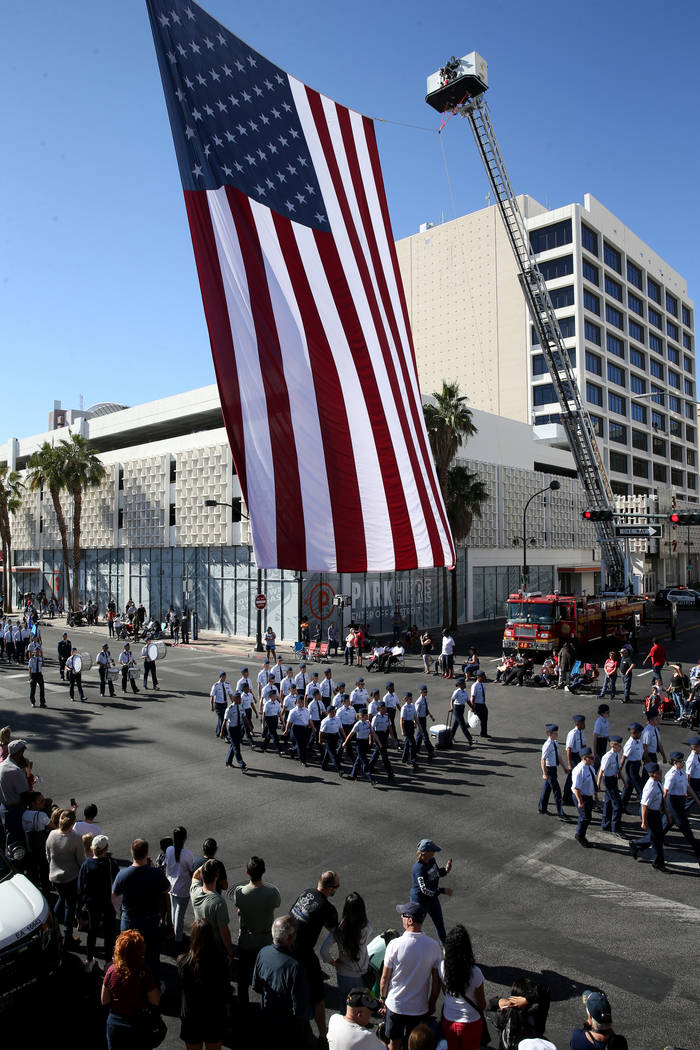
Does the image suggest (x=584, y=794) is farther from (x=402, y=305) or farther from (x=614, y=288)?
(x=614, y=288)

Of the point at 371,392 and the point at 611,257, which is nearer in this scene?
the point at 371,392

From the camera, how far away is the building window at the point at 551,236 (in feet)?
222

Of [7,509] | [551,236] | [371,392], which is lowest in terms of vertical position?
[371,392]

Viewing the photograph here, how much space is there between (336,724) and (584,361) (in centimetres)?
6169

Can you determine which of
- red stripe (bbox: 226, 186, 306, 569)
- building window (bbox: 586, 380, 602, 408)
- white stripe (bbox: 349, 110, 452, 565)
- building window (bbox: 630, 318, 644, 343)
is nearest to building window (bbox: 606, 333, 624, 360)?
building window (bbox: 630, 318, 644, 343)

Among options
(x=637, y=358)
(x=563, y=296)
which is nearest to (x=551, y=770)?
(x=563, y=296)

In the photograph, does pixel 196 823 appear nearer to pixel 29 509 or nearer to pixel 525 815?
pixel 525 815

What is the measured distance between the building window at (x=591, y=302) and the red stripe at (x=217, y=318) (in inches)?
2745

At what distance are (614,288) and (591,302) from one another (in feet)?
23.0

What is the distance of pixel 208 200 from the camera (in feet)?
20.5

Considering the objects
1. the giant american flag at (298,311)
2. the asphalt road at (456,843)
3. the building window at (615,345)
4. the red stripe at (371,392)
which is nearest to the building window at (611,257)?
the building window at (615,345)

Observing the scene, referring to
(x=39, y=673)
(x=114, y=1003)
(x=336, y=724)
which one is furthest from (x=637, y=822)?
(x=39, y=673)

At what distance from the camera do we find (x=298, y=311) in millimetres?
6836

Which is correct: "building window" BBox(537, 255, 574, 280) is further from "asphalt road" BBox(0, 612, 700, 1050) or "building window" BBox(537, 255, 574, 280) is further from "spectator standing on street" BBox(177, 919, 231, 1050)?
"spectator standing on street" BBox(177, 919, 231, 1050)
